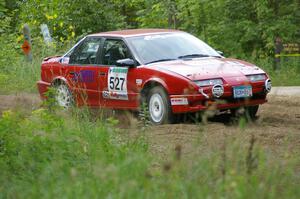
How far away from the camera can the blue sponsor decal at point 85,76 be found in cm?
1287

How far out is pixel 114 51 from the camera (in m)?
12.8

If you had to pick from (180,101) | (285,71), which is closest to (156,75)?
(180,101)

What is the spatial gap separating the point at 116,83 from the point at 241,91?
7.17 ft

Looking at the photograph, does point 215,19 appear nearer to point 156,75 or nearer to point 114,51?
point 114,51

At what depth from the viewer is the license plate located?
36.2 feet

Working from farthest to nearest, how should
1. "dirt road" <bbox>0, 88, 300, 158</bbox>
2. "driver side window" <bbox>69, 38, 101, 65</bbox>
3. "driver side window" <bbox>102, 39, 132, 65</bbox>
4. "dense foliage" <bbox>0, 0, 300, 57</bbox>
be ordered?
1. "dense foliage" <bbox>0, 0, 300, 57</bbox>
2. "driver side window" <bbox>69, 38, 101, 65</bbox>
3. "driver side window" <bbox>102, 39, 132, 65</bbox>
4. "dirt road" <bbox>0, 88, 300, 158</bbox>

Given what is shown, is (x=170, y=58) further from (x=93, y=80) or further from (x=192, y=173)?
(x=192, y=173)

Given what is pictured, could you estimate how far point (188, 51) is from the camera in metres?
12.4

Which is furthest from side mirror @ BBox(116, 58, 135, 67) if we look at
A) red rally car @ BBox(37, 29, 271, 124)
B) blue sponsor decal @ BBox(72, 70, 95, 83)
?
blue sponsor decal @ BBox(72, 70, 95, 83)

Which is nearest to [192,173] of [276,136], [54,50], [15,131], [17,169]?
[17,169]

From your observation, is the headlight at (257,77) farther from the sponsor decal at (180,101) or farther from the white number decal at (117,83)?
the white number decal at (117,83)

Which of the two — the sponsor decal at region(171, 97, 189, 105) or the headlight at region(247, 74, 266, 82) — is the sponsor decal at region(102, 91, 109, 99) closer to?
the sponsor decal at region(171, 97, 189, 105)

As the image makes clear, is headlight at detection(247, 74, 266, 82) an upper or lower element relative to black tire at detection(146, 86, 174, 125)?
upper

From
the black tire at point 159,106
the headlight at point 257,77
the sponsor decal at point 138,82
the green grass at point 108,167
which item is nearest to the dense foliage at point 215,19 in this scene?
the sponsor decal at point 138,82
